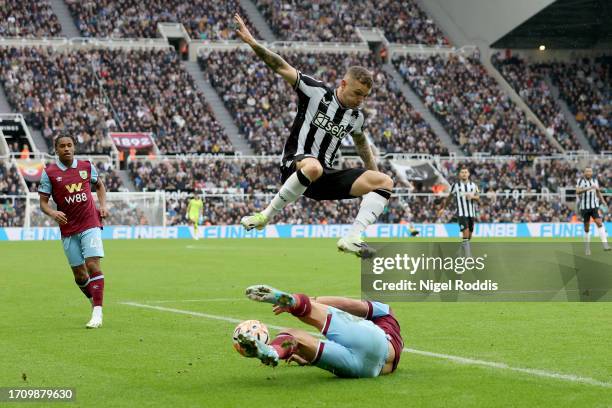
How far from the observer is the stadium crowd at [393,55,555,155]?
58.0 meters

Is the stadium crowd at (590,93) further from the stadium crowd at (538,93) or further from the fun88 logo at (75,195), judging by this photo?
the fun88 logo at (75,195)

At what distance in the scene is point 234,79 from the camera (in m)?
56.1

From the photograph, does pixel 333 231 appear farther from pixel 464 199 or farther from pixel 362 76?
pixel 362 76

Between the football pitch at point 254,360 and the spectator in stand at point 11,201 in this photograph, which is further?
the spectator in stand at point 11,201

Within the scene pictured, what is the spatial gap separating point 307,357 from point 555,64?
60.4 m

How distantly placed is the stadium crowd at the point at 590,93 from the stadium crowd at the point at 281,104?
36.4 ft

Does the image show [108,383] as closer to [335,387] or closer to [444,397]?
[335,387]

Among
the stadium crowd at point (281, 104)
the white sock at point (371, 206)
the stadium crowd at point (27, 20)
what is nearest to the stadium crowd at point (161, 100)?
the stadium crowd at point (281, 104)

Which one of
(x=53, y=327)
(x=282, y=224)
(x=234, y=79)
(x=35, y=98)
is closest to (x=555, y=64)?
(x=234, y=79)

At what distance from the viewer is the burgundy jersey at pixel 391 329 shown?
860 centimetres

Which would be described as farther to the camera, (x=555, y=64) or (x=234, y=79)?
(x=555, y=64)

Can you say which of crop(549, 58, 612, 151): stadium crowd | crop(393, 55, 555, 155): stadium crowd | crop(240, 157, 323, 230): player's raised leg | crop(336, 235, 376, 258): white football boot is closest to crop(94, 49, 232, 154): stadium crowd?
crop(393, 55, 555, 155): stadium crowd

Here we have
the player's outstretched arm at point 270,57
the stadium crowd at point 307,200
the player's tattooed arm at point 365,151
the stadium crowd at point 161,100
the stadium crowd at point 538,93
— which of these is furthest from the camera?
the stadium crowd at point 538,93

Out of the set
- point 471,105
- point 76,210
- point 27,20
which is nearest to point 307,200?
point 471,105
